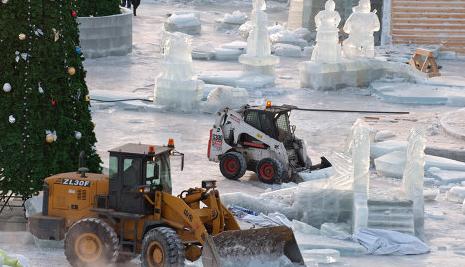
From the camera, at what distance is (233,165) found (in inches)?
869

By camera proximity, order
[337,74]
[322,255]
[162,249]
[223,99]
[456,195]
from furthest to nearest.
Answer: [337,74], [223,99], [456,195], [322,255], [162,249]

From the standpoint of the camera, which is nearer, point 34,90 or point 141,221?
point 141,221

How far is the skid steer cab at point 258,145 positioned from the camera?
22.0 metres

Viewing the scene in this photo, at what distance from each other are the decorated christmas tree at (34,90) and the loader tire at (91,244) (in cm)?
202

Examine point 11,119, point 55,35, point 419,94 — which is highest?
point 55,35

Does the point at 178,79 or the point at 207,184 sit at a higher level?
the point at 207,184

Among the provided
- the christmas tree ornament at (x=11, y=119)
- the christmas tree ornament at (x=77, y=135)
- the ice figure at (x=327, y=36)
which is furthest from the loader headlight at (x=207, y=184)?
the ice figure at (x=327, y=36)

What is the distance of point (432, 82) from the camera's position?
3347cm

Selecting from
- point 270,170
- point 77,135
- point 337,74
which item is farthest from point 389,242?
point 337,74

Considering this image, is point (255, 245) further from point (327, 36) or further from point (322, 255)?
point (327, 36)

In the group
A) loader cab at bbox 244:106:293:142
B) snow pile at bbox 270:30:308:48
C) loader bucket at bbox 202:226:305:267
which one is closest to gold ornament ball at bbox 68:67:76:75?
loader bucket at bbox 202:226:305:267

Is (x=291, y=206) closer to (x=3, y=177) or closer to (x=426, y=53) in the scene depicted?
(x=3, y=177)

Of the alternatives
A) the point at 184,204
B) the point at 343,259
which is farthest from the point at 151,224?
the point at 343,259

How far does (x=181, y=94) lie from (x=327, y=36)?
195 inches
